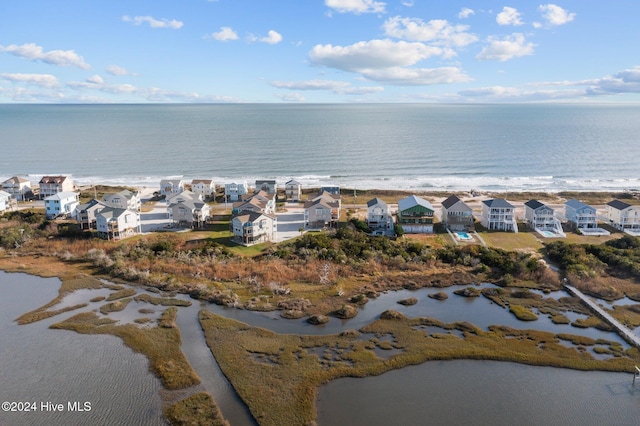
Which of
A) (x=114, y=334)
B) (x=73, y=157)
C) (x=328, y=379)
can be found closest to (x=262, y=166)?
(x=73, y=157)

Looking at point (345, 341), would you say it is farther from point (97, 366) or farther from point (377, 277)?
point (97, 366)

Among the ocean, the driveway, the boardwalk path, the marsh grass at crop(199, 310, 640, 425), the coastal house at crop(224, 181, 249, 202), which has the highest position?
the ocean

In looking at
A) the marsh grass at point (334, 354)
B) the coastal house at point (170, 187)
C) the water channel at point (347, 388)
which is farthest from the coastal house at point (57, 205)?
the marsh grass at point (334, 354)

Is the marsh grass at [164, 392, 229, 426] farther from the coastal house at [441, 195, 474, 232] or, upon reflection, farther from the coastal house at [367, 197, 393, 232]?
the coastal house at [441, 195, 474, 232]

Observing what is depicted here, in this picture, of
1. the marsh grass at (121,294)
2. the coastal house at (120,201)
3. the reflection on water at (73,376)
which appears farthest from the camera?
the coastal house at (120,201)

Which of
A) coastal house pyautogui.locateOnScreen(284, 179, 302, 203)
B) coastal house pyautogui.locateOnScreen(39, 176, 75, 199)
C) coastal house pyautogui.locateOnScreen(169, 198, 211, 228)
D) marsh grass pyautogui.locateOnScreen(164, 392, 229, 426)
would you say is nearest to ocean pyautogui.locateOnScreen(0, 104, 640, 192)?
coastal house pyautogui.locateOnScreen(39, 176, 75, 199)

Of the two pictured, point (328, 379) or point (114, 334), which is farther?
point (114, 334)

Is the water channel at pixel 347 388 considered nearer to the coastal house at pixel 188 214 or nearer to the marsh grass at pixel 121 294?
the marsh grass at pixel 121 294
